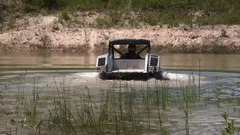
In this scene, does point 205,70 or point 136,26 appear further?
point 136,26

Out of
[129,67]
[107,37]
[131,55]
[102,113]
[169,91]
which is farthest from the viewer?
[107,37]

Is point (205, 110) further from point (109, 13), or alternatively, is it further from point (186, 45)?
point (109, 13)

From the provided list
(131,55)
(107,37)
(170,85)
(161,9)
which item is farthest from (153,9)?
(170,85)

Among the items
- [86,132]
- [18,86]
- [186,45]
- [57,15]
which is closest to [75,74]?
[18,86]

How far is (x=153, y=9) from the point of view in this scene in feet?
160

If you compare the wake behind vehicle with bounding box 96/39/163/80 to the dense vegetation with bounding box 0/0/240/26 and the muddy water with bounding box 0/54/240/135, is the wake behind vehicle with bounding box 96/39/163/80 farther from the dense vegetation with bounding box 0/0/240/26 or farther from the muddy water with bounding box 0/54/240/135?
the dense vegetation with bounding box 0/0/240/26

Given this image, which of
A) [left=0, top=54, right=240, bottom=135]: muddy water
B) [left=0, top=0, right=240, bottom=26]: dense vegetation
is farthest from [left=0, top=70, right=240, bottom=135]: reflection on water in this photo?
[left=0, top=0, right=240, bottom=26]: dense vegetation

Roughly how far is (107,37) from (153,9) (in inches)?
252

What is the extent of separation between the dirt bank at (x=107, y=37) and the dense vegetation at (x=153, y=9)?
50.1 inches

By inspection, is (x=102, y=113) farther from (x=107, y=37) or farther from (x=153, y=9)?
(x=153, y=9)

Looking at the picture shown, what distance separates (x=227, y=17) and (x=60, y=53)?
13.4m

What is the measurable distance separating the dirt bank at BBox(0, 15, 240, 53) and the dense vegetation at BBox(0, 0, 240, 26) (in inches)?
50.1

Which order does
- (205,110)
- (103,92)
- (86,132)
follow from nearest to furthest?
(86,132) < (205,110) < (103,92)

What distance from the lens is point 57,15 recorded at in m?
47.1
